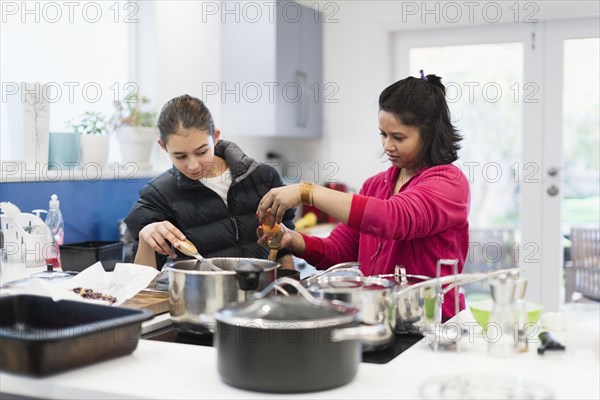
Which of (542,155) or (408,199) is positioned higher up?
(542,155)

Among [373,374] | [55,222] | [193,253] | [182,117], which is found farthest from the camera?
[55,222]

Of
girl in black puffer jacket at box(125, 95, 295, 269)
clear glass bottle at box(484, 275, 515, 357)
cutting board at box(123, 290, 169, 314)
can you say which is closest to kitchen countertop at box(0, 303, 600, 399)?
clear glass bottle at box(484, 275, 515, 357)

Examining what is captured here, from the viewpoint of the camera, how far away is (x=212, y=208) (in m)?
2.57

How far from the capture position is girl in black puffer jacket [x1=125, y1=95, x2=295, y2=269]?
7.91 feet

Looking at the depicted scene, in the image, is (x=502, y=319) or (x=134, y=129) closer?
(x=502, y=319)

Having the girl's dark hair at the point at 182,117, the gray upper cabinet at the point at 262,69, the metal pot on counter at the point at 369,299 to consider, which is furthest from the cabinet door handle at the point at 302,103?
the metal pot on counter at the point at 369,299

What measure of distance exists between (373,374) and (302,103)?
3.29 m

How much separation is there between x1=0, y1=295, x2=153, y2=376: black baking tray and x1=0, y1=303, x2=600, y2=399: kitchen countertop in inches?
1.0

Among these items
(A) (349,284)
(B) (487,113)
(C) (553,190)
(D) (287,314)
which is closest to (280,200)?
(A) (349,284)

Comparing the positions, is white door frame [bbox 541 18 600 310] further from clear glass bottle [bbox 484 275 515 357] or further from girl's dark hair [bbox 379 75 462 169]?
clear glass bottle [bbox 484 275 515 357]

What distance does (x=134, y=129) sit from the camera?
11.8 feet

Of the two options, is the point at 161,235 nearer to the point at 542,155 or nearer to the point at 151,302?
the point at 151,302

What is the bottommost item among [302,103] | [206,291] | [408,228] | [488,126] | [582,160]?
[206,291]

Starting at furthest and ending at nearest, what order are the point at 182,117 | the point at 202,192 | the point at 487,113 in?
the point at 487,113 < the point at 202,192 < the point at 182,117
